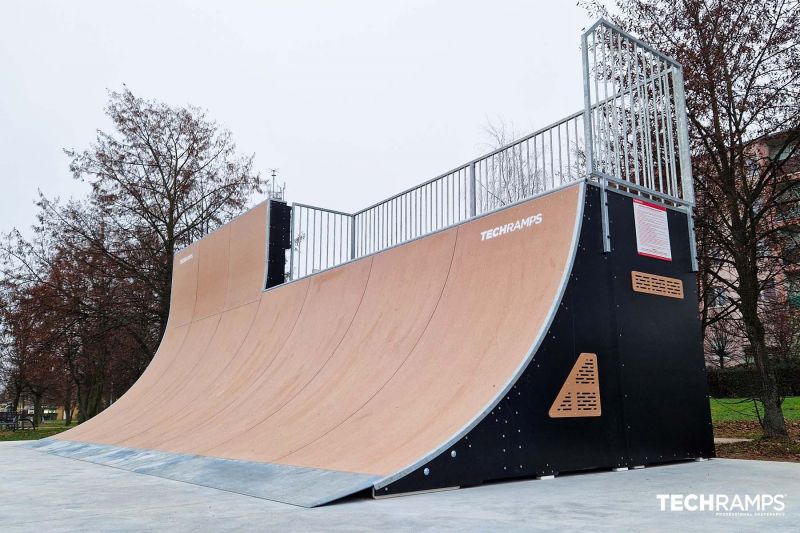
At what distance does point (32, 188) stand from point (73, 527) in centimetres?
1890

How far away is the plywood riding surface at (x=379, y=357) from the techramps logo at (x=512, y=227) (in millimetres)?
11

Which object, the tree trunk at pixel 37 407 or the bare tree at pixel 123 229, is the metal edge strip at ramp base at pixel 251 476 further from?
the tree trunk at pixel 37 407

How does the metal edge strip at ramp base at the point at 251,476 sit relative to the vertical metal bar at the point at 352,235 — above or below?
below

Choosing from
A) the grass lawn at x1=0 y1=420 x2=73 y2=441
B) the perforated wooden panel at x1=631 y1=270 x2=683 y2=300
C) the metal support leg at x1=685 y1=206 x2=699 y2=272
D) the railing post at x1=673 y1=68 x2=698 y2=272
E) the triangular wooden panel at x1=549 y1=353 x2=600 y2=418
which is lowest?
the grass lawn at x1=0 y1=420 x2=73 y2=441

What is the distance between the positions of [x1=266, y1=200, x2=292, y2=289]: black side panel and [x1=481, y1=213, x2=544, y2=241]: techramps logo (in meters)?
5.85

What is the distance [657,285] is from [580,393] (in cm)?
162

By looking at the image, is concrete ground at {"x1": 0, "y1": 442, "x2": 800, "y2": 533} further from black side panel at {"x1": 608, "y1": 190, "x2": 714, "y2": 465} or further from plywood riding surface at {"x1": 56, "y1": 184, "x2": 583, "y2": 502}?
plywood riding surface at {"x1": 56, "y1": 184, "x2": 583, "y2": 502}

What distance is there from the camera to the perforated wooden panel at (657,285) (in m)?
5.51

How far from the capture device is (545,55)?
1545 centimetres

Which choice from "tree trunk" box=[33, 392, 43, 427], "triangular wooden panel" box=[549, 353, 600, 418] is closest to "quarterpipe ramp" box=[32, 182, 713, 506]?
"triangular wooden panel" box=[549, 353, 600, 418]

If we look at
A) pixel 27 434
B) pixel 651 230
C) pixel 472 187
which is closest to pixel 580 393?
pixel 651 230

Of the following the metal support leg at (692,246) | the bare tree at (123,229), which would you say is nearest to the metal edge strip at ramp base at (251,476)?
the metal support leg at (692,246)

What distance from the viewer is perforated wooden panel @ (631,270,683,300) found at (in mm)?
5508

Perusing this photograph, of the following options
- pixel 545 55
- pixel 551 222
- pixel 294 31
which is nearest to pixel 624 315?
pixel 551 222
